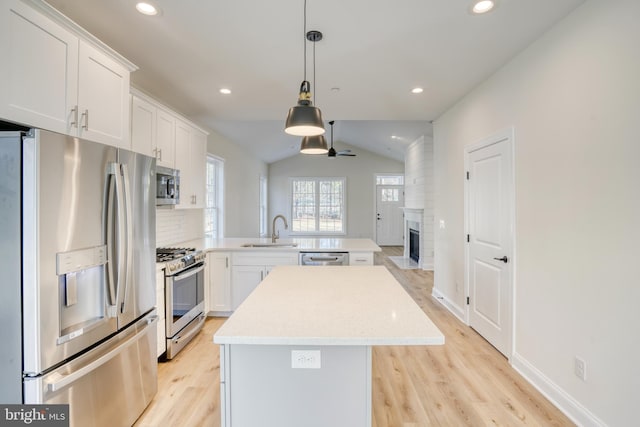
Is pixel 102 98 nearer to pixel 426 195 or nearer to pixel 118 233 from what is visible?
pixel 118 233

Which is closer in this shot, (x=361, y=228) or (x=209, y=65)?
(x=209, y=65)

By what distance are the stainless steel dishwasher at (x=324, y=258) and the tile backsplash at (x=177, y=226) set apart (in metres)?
1.60

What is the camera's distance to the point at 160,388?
7.57 ft

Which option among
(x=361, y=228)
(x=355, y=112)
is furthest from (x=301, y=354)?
(x=361, y=228)

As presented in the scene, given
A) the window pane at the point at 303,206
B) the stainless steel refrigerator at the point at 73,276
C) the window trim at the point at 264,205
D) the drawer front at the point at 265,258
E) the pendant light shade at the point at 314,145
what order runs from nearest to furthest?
the stainless steel refrigerator at the point at 73,276
the pendant light shade at the point at 314,145
the drawer front at the point at 265,258
the window trim at the point at 264,205
the window pane at the point at 303,206

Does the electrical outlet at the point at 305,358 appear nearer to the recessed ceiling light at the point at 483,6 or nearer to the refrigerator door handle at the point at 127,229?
the refrigerator door handle at the point at 127,229

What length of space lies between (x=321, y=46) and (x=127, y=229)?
1.89 meters

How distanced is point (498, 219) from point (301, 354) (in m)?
2.38

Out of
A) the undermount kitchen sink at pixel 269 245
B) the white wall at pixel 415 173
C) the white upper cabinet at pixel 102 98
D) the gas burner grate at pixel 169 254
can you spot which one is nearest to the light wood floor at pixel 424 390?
the gas burner grate at pixel 169 254

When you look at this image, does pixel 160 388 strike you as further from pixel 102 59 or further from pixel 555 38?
pixel 555 38

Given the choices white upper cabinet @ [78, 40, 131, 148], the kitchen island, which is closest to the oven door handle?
white upper cabinet @ [78, 40, 131, 148]

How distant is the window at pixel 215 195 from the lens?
18.2 feet

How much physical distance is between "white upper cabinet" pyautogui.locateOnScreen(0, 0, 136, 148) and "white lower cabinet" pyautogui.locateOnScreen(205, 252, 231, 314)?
1.86 m

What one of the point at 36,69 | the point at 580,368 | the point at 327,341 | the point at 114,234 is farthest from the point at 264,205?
the point at 327,341
